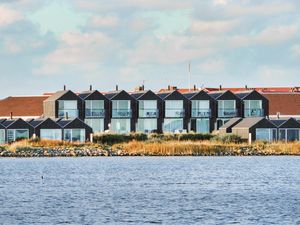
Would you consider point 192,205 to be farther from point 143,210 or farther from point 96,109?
point 96,109

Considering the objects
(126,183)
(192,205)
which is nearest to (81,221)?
(192,205)

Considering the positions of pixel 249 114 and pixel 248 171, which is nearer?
pixel 248 171

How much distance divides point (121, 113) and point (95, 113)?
2.50 m

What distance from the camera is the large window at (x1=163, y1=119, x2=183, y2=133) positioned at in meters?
99.6

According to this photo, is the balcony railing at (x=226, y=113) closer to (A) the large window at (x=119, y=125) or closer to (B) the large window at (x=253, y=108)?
(B) the large window at (x=253, y=108)

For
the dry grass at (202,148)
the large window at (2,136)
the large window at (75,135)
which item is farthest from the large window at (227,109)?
the large window at (2,136)

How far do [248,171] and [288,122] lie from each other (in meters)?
33.9

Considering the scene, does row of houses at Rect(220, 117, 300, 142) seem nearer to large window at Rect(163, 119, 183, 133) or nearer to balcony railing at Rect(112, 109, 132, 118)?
large window at Rect(163, 119, 183, 133)

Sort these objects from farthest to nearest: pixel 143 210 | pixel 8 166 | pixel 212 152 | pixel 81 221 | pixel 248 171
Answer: pixel 212 152, pixel 8 166, pixel 248 171, pixel 143 210, pixel 81 221

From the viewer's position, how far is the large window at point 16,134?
9200 centimetres

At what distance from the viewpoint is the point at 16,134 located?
9200cm

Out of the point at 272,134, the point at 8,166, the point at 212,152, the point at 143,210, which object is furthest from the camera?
the point at 272,134

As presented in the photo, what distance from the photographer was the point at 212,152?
83.2 m

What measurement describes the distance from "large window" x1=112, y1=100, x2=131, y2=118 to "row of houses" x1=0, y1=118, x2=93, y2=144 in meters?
6.38
